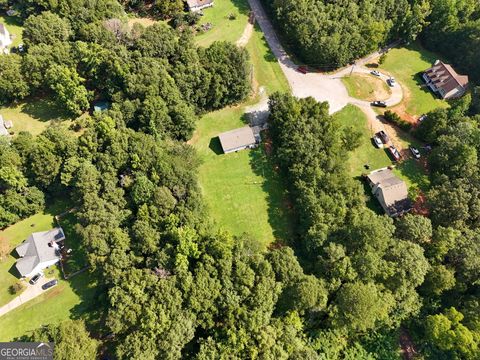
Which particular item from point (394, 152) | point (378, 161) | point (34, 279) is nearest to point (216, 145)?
point (378, 161)

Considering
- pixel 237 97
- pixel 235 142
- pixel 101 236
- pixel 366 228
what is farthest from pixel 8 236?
pixel 366 228

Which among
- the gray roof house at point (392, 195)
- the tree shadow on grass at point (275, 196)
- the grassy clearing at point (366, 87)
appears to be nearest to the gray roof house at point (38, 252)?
the tree shadow on grass at point (275, 196)

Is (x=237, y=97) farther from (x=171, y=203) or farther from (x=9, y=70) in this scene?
(x=9, y=70)

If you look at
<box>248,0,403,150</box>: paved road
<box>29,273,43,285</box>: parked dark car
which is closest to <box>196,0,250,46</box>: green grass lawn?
<box>248,0,403,150</box>: paved road

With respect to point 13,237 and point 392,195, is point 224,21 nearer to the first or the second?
point 392,195

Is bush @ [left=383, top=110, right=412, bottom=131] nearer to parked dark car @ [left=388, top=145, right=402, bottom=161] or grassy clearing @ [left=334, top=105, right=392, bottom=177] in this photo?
grassy clearing @ [left=334, top=105, right=392, bottom=177]
